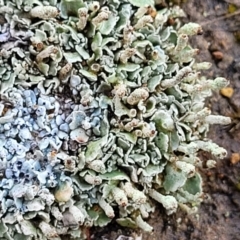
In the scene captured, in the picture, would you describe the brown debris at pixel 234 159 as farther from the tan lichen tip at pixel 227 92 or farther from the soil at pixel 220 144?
the tan lichen tip at pixel 227 92

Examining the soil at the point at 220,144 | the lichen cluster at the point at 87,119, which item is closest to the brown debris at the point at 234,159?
the soil at the point at 220,144

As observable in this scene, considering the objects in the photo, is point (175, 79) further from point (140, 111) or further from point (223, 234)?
point (223, 234)

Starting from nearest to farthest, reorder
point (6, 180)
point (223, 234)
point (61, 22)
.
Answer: point (6, 180) → point (61, 22) → point (223, 234)

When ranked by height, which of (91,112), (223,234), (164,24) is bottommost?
(223,234)

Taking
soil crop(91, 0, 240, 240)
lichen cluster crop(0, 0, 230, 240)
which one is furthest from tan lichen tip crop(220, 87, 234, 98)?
lichen cluster crop(0, 0, 230, 240)

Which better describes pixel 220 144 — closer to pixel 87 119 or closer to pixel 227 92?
pixel 227 92

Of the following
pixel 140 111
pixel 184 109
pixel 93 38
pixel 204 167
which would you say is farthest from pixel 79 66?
pixel 204 167

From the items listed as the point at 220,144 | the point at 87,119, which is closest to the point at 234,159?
the point at 220,144
